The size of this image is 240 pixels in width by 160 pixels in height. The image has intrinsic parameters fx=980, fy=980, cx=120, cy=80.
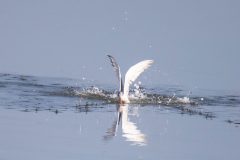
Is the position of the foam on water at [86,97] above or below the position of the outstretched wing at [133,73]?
below

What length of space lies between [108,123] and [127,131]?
1.29m

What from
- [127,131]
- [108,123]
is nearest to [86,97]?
[108,123]

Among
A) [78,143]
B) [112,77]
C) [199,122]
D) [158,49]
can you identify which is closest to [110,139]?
[78,143]

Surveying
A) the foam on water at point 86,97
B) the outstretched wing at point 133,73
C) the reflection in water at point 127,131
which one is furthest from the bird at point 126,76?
the reflection in water at point 127,131

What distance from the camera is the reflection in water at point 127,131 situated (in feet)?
55.5

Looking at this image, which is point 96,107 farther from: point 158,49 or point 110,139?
point 158,49

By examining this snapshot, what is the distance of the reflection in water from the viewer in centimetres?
1691

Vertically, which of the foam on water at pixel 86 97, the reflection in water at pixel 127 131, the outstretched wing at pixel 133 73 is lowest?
the reflection in water at pixel 127 131

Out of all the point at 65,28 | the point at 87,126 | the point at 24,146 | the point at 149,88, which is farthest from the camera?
the point at 65,28

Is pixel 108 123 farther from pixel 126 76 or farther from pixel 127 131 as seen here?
pixel 126 76

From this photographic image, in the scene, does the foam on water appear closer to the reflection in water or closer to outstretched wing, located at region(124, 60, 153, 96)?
outstretched wing, located at region(124, 60, 153, 96)

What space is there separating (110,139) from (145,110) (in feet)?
22.1

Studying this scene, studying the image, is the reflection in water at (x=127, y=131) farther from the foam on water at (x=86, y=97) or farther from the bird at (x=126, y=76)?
the bird at (x=126, y=76)

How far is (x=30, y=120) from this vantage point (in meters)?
18.6
